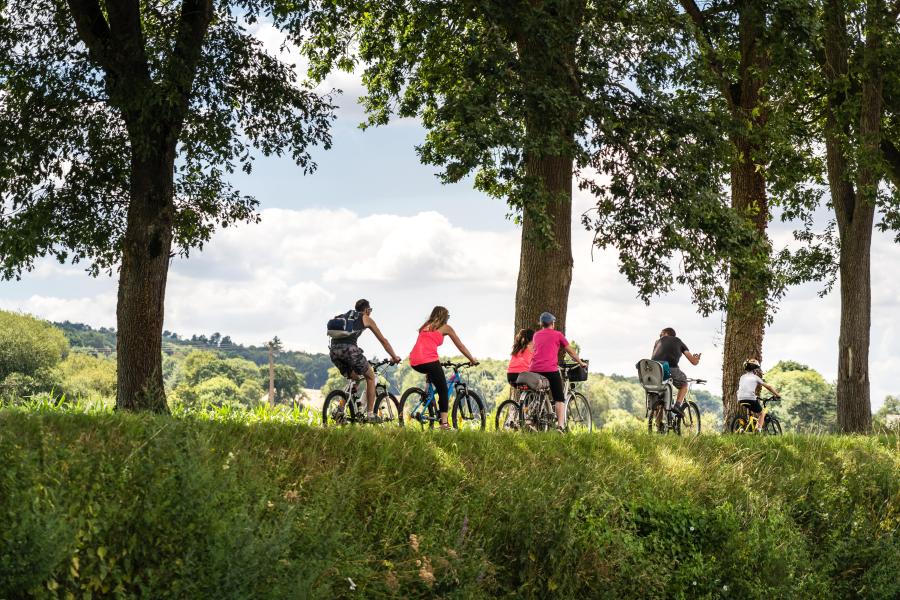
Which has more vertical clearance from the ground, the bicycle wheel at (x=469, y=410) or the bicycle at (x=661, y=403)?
the bicycle at (x=661, y=403)

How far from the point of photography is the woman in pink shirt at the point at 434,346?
15266mm

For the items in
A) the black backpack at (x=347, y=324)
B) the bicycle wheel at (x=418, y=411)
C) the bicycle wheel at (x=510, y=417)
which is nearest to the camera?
the black backpack at (x=347, y=324)

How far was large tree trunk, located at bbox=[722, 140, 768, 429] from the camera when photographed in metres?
21.8

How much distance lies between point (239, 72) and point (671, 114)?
805 centimetres

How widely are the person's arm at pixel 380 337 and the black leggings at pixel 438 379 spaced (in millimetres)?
→ 386

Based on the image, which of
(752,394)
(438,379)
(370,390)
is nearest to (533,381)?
(438,379)

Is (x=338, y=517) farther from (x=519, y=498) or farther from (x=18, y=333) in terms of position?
(x=18, y=333)

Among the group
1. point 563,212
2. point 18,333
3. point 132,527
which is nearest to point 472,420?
point 563,212

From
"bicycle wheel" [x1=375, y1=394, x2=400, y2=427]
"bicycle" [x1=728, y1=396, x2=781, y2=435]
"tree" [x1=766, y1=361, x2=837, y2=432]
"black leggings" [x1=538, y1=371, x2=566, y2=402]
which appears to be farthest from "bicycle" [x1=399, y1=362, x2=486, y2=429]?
"tree" [x1=766, y1=361, x2=837, y2=432]

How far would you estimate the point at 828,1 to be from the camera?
23141 mm

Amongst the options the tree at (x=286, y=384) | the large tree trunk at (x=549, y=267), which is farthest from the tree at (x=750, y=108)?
the tree at (x=286, y=384)

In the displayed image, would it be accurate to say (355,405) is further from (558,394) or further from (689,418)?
(689,418)

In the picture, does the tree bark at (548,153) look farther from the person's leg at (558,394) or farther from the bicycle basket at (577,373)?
the person's leg at (558,394)

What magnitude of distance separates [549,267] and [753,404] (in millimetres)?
5932
